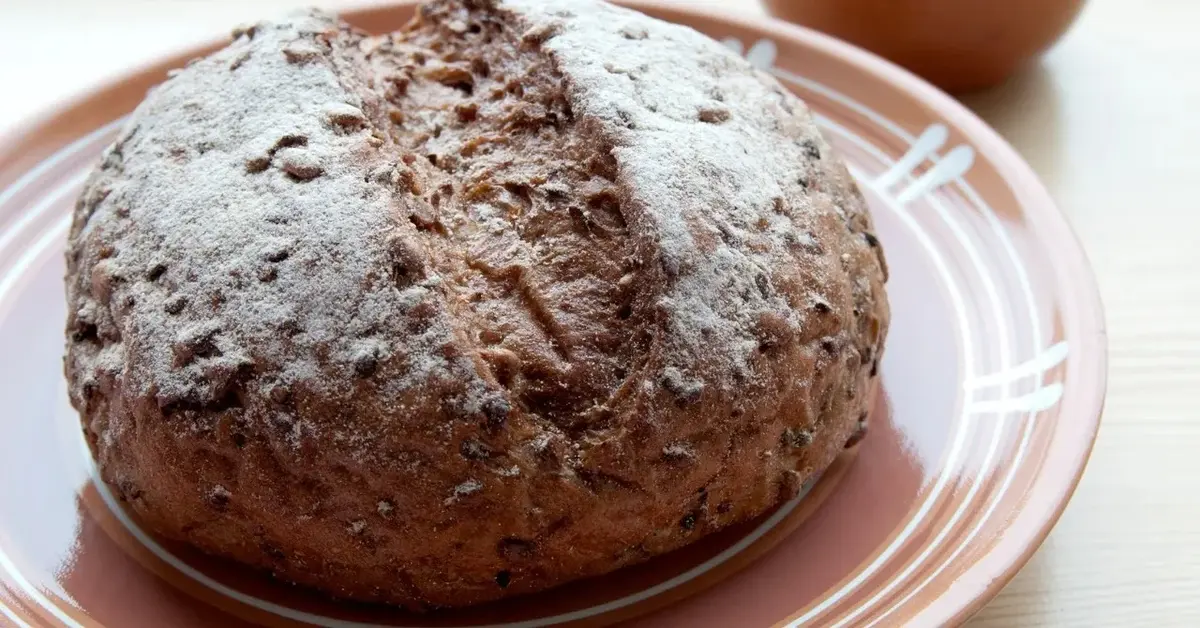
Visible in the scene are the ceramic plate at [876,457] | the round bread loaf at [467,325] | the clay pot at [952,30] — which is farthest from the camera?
the clay pot at [952,30]

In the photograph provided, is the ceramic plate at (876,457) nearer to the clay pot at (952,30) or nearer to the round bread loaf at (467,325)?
the round bread loaf at (467,325)

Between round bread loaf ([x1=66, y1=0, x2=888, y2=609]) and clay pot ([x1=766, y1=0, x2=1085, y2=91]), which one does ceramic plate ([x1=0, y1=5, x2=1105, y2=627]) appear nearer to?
round bread loaf ([x1=66, y1=0, x2=888, y2=609])

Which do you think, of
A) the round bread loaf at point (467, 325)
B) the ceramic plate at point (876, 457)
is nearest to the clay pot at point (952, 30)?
the ceramic plate at point (876, 457)

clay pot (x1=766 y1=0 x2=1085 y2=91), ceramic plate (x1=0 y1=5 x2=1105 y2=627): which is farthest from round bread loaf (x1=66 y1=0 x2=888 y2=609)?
clay pot (x1=766 y1=0 x2=1085 y2=91)

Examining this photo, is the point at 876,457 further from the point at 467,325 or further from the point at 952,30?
the point at 952,30

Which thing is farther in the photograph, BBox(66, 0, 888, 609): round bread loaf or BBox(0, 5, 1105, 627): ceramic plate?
BBox(0, 5, 1105, 627): ceramic plate
